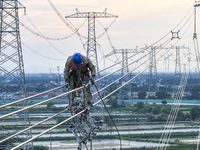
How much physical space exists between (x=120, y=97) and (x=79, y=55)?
44.8 m

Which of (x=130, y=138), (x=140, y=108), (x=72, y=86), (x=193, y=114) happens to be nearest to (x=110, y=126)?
(x=130, y=138)

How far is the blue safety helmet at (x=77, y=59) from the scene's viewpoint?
14.9ft

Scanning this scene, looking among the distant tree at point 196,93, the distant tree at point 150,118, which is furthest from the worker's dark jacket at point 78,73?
the distant tree at point 196,93

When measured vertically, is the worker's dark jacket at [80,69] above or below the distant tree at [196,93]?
above

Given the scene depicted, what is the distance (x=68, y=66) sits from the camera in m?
4.68

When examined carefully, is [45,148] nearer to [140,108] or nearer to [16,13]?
[16,13]

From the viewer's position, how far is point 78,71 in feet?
15.3

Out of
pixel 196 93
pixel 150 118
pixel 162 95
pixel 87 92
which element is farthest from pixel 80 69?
pixel 162 95

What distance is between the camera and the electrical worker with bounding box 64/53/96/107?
4.60 metres

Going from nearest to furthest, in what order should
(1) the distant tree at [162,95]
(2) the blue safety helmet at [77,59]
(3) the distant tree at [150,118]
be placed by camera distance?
(2) the blue safety helmet at [77,59]
(3) the distant tree at [150,118]
(1) the distant tree at [162,95]

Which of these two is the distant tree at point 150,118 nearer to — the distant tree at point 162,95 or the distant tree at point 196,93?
the distant tree at point 162,95

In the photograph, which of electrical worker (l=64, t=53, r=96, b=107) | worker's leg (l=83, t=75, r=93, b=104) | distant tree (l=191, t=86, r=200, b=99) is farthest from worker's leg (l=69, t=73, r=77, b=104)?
distant tree (l=191, t=86, r=200, b=99)

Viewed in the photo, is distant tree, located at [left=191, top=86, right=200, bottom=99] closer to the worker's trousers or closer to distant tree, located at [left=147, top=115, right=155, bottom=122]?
distant tree, located at [left=147, top=115, right=155, bottom=122]

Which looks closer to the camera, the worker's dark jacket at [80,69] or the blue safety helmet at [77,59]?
the blue safety helmet at [77,59]
